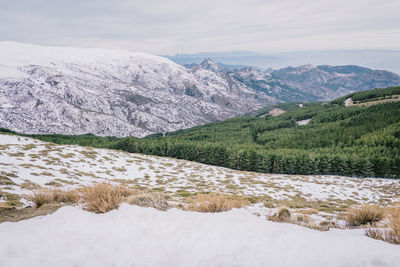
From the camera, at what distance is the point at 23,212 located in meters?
6.56

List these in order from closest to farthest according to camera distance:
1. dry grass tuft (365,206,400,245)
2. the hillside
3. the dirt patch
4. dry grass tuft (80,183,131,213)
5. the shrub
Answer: dry grass tuft (365,206,400,245) < the dirt patch < dry grass tuft (80,183,131,213) < the shrub < the hillside

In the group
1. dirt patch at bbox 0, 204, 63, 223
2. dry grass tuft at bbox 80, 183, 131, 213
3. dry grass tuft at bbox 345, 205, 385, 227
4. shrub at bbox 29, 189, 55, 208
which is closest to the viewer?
dirt patch at bbox 0, 204, 63, 223

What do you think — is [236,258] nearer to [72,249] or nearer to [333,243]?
[333,243]

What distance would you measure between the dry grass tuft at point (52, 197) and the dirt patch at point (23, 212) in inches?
12.5

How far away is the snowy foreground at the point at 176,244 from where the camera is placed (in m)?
4.05

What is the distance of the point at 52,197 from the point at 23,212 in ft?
3.20

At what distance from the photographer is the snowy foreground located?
405cm

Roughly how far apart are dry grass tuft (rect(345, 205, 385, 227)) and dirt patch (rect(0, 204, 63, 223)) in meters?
10.7

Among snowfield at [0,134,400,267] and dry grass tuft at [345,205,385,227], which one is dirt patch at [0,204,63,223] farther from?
dry grass tuft at [345,205,385,227]

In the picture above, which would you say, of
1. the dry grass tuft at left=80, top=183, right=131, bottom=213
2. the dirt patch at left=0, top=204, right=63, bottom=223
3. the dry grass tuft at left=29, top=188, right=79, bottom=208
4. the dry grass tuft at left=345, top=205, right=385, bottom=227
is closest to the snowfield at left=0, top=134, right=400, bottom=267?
the dry grass tuft at left=80, top=183, right=131, bottom=213

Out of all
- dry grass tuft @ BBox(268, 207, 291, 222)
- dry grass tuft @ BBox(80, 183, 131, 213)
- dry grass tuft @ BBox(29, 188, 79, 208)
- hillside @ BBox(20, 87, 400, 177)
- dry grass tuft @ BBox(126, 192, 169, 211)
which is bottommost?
hillside @ BBox(20, 87, 400, 177)

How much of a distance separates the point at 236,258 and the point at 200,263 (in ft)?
2.61

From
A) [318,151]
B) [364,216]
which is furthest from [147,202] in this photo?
[318,151]

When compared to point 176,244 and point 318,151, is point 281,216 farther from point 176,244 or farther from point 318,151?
point 318,151
